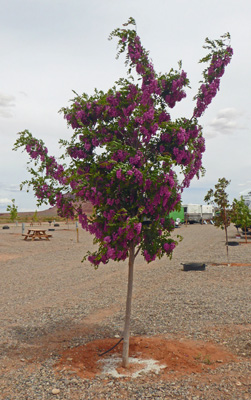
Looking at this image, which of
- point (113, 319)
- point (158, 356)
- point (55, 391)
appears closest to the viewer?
point (55, 391)

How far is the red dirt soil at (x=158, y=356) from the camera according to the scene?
19.7 ft

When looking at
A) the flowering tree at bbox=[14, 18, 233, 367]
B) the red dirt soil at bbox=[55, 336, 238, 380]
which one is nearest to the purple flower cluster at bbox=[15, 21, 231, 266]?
the flowering tree at bbox=[14, 18, 233, 367]

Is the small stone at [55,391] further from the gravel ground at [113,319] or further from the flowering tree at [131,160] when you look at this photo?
the flowering tree at [131,160]

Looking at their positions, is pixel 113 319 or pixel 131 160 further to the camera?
pixel 113 319

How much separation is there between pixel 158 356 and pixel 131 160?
12.0ft

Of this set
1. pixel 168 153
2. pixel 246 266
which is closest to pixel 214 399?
pixel 168 153

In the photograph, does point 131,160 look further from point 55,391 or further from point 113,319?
point 113,319

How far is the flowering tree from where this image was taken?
5629 mm

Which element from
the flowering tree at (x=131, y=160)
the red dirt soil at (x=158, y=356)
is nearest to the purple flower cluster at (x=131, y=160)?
the flowering tree at (x=131, y=160)

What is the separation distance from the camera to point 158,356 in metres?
6.53

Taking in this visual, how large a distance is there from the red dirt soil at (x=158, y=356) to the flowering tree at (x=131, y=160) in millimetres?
622

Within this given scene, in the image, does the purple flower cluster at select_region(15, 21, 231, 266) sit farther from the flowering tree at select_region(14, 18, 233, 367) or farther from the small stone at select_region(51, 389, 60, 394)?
the small stone at select_region(51, 389, 60, 394)

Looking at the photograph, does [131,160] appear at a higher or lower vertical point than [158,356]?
higher

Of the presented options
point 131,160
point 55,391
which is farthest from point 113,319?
point 131,160
